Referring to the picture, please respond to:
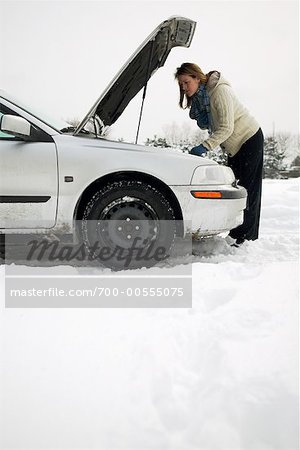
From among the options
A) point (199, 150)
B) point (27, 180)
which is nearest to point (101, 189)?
point (27, 180)

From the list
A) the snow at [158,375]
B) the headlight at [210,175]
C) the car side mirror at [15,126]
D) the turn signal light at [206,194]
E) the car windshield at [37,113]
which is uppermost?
the car windshield at [37,113]

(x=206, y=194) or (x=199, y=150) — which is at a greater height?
(x=199, y=150)

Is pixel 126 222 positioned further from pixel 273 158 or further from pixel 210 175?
pixel 273 158

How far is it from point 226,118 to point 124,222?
4.83 feet

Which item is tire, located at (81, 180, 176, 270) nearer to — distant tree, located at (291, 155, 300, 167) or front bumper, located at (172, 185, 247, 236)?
front bumper, located at (172, 185, 247, 236)

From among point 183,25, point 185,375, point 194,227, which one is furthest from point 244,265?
point 183,25

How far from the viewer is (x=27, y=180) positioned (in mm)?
2805

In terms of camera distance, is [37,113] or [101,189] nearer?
[101,189]

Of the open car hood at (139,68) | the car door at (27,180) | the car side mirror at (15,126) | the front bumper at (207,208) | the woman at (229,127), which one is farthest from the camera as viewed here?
the woman at (229,127)

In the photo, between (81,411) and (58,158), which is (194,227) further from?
(81,411)

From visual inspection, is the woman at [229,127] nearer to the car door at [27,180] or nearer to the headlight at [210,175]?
the headlight at [210,175]

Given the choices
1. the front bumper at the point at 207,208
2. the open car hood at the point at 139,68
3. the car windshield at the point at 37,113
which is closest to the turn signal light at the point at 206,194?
the front bumper at the point at 207,208

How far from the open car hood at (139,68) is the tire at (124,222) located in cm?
73

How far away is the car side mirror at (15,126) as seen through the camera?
2.65 m
